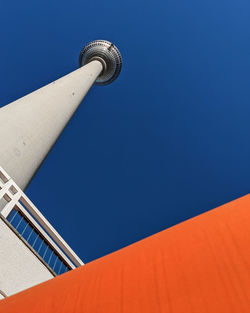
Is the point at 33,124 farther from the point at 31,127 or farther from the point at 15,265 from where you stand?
the point at 15,265

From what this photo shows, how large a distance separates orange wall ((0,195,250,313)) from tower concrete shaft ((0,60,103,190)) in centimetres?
1247

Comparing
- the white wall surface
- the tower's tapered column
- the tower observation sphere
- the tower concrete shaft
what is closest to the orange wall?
the white wall surface

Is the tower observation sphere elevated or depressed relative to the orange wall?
elevated

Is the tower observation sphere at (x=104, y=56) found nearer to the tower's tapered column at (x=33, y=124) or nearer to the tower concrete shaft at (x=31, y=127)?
the tower's tapered column at (x=33, y=124)

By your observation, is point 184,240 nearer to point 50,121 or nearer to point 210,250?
point 210,250

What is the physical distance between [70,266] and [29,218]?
4.92 meters

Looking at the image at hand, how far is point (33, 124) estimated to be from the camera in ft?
57.4

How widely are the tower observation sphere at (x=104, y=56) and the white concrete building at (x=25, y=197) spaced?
87.2ft

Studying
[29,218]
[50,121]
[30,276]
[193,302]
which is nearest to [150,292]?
[193,302]

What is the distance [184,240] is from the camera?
2127 millimetres

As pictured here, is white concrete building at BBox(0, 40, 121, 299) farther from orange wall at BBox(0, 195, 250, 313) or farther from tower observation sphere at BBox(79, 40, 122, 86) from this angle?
tower observation sphere at BBox(79, 40, 122, 86)

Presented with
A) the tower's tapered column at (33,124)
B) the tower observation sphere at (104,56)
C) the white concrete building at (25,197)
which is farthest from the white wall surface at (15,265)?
the tower observation sphere at (104,56)

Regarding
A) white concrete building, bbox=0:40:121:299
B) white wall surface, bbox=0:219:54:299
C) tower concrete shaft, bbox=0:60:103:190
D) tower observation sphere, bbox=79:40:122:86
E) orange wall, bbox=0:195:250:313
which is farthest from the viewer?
tower observation sphere, bbox=79:40:122:86

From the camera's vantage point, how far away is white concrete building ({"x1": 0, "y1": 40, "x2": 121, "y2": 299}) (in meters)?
10.3
